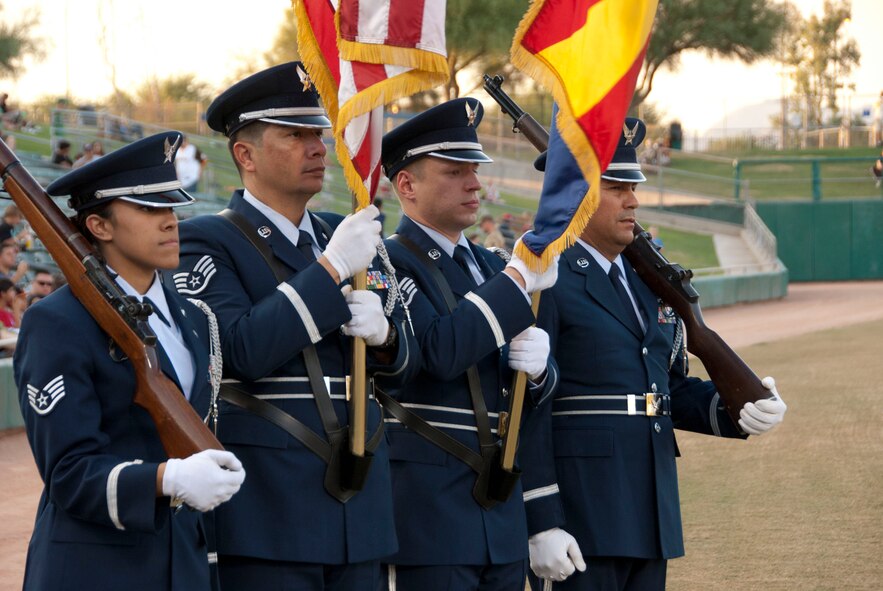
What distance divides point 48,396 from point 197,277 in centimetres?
74

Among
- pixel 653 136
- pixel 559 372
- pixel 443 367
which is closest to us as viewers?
pixel 443 367

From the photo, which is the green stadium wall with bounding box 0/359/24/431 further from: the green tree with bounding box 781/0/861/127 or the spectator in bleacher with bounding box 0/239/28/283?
the green tree with bounding box 781/0/861/127

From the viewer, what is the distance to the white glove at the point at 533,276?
14.0 feet

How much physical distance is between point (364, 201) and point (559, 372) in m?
1.09

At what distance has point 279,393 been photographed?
12.5 ft

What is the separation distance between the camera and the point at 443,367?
4.07 metres

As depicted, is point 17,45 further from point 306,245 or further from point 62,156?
point 306,245

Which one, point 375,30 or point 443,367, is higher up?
point 375,30

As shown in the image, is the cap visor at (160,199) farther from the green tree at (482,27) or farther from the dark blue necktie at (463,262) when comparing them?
the green tree at (482,27)

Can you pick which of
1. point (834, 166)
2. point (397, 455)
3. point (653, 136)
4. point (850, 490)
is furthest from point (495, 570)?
point (653, 136)

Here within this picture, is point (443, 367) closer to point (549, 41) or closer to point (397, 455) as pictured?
point (397, 455)

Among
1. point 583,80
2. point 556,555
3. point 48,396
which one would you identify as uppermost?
point 583,80

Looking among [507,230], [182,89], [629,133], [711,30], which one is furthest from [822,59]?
[629,133]

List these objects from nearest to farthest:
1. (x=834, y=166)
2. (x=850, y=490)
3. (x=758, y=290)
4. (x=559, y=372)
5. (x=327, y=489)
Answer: (x=327, y=489) → (x=559, y=372) → (x=850, y=490) → (x=758, y=290) → (x=834, y=166)
